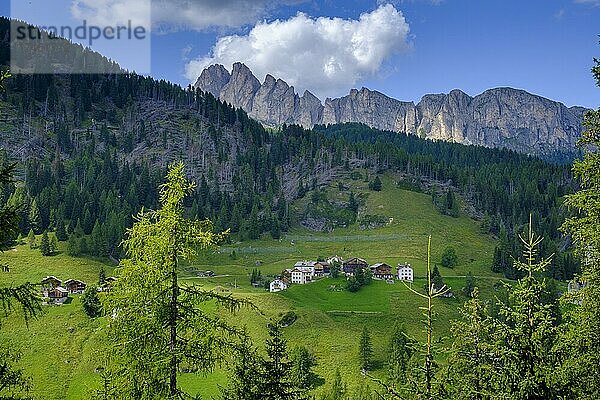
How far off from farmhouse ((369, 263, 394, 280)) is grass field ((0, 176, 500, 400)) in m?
5.76

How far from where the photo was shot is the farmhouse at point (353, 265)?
144 m

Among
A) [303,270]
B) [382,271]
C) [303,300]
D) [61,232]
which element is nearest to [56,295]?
[303,300]

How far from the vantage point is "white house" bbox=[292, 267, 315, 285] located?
137 m

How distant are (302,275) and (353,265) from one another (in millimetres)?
17545

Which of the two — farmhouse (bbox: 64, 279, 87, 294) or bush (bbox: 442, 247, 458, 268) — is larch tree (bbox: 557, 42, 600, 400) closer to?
farmhouse (bbox: 64, 279, 87, 294)

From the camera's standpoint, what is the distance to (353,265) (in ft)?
482

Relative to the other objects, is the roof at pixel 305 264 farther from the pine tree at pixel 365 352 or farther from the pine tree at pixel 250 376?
the pine tree at pixel 250 376

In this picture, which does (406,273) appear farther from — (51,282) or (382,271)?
(51,282)

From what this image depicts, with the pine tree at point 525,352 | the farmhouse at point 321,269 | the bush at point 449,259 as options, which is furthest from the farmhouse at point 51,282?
the pine tree at point 525,352

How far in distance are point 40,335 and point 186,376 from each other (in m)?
31.9

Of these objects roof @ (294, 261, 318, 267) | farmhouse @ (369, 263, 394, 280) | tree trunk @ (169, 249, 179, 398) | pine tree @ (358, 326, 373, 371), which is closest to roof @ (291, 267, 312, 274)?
roof @ (294, 261, 318, 267)

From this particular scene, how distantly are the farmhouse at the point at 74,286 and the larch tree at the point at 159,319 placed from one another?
112 metres

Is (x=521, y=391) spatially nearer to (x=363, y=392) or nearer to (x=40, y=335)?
(x=363, y=392)

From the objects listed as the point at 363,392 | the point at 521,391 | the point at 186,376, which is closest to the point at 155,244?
the point at 521,391
